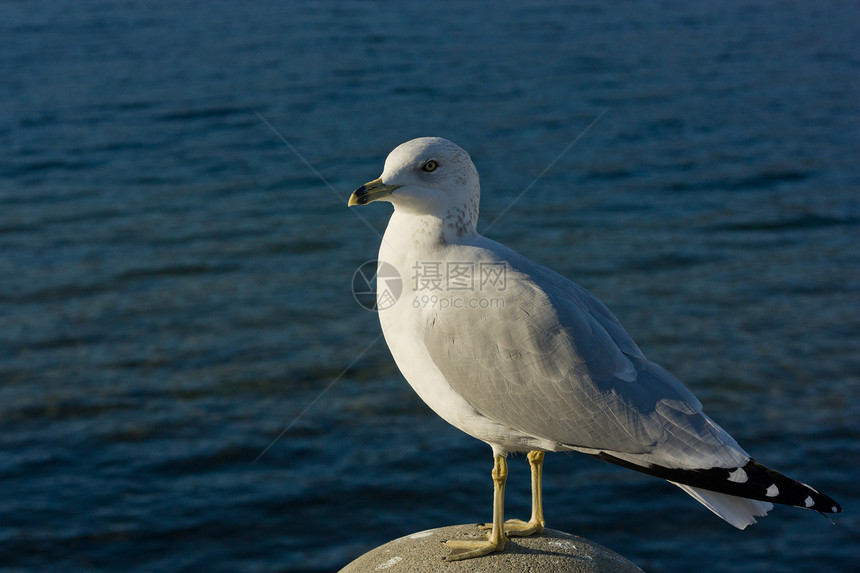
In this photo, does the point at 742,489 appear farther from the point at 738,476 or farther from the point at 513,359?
the point at 513,359

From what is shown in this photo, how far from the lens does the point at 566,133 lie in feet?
61.9

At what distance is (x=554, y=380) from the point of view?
4676 mm

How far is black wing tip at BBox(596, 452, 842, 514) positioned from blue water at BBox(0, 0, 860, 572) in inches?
153

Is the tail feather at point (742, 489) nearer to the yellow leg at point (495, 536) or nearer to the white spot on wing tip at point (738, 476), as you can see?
the white spot on wing tip at point (738, 476)

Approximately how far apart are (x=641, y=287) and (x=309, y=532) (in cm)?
621

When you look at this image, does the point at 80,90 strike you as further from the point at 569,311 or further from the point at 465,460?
the point at 569,311

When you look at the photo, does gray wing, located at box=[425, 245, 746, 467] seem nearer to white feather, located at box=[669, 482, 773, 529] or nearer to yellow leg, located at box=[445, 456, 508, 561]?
white feather, located at box=[669, 482, 773, 529]

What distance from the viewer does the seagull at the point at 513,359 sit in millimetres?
4598

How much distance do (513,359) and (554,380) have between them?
0.23 metres

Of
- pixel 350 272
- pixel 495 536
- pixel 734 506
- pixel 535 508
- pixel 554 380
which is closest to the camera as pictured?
pixel 734 506

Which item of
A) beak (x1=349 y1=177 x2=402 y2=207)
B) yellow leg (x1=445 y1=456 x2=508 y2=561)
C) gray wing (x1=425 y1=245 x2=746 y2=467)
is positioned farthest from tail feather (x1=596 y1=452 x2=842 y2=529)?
beak (x1=349 y1=177 x2=402 y2=207)

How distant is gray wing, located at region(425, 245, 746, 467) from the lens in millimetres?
4613

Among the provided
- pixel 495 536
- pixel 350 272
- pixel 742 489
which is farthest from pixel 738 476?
pixel 350 272

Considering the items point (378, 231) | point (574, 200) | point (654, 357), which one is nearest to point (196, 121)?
point (378, 231)
